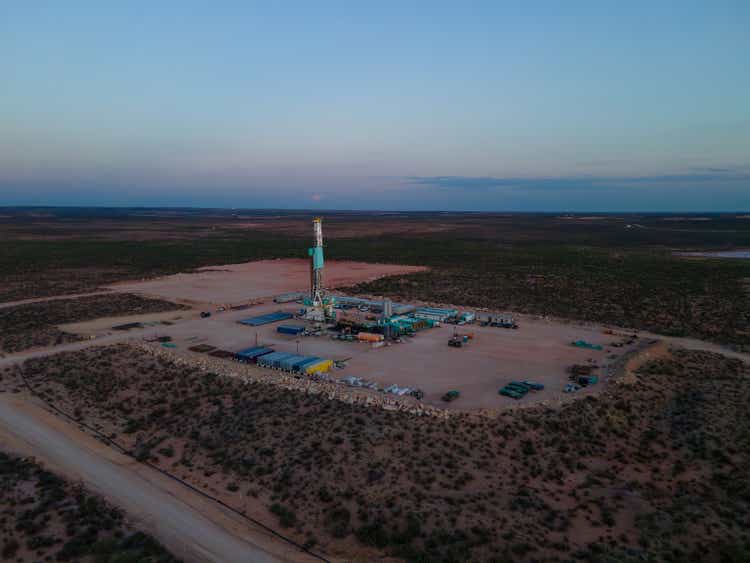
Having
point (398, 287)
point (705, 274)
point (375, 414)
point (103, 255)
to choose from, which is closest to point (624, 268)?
point (705, 274)

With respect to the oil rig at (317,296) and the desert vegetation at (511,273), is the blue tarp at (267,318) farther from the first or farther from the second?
the desert vegetation at (511,273)

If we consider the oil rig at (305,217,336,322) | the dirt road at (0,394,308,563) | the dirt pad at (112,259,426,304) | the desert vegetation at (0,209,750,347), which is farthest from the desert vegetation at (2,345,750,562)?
the dirt pad at (112,259,426,304)

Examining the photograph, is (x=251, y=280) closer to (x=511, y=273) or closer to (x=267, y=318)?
(x=267, y=318)

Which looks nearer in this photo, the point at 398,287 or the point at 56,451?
the point at 56,451

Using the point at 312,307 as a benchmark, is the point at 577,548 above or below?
below

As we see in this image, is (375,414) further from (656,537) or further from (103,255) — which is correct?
(103,255)

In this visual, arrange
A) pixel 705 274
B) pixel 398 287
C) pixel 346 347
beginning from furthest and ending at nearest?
pixel 705 274, pixel 398 287, pixel 346 347

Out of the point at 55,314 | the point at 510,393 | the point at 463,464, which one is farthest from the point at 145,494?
the point at 55,314
